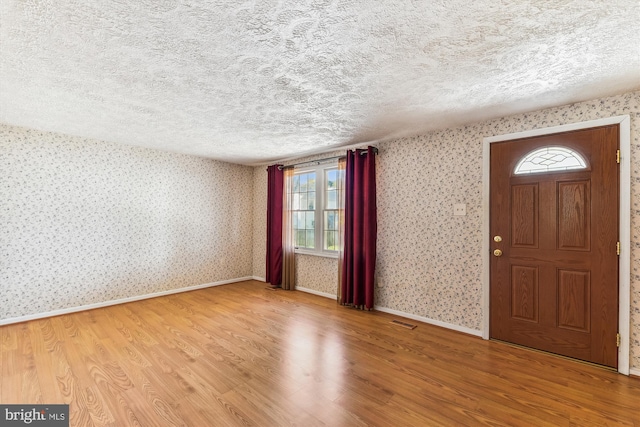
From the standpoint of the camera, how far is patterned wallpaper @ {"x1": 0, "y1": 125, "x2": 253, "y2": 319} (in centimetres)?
356

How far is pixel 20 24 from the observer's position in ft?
5.36

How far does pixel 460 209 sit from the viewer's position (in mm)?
3348

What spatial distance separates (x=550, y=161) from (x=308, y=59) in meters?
2.58

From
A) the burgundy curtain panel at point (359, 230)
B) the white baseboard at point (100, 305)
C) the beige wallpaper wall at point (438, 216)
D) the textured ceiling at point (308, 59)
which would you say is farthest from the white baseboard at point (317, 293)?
the textured ceiling at point (308, 59)

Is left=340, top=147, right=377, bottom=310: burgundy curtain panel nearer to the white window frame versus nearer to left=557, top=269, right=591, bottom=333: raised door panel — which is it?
the white window frame

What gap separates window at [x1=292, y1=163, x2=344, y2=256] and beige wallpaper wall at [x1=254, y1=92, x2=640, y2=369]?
2.90 feet

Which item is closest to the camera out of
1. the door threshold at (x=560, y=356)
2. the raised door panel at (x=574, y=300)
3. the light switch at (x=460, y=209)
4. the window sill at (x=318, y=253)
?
the door threshold at (x=560, y=356)

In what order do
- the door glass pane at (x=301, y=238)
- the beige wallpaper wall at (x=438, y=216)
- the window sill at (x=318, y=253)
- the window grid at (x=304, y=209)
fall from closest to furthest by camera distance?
the beige wallpaper wall at (x=438, y=216)
the window sill at (x=318, y=253)
the window grid at (x=304, y=209)
the door glass pane at (x=301, y=238)

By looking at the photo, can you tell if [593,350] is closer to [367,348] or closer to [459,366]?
[459,366]

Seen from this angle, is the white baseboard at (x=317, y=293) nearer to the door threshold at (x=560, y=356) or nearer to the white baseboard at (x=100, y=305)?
the white baseboard at (x=100, y=305)

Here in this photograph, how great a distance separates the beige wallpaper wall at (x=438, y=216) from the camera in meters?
3.16

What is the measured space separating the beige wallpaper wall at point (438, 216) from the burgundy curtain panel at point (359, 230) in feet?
0.50

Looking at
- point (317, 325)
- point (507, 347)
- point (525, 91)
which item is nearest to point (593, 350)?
point (507, 347)

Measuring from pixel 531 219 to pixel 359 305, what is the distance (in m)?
2.39
